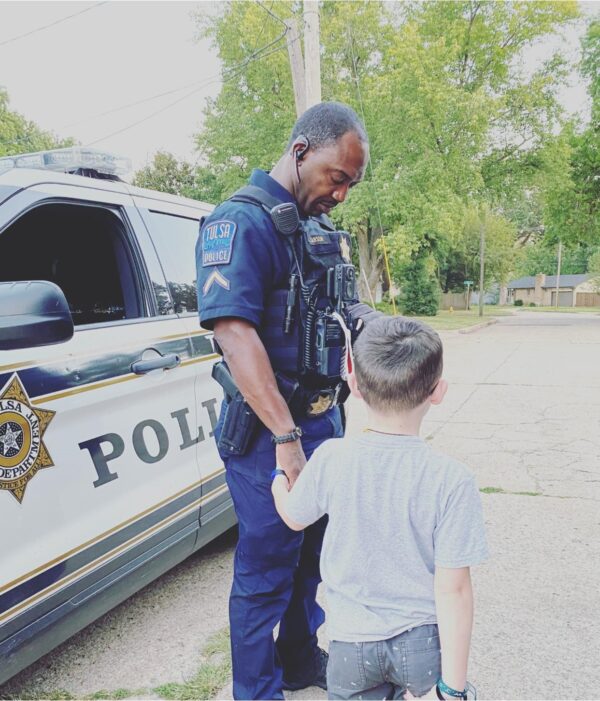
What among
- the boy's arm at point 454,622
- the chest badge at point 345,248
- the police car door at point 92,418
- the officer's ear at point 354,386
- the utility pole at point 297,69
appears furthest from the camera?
the utility pole at point 297,69

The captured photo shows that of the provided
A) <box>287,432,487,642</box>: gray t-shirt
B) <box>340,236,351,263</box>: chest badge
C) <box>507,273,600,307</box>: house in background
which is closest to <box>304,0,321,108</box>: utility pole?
<box>340,236,351,263</box>: chest badge

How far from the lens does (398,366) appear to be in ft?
3.85

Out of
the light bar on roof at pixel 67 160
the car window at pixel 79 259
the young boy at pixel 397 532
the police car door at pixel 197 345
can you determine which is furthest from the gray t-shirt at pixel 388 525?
the light bar on roof at pixel 67 160

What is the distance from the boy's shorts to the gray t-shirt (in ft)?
0.07

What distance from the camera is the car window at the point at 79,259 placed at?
7.56 feet

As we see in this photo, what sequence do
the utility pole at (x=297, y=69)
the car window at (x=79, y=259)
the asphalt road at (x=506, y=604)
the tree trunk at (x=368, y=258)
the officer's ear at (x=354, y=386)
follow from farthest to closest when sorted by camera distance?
the tree trunk at (x=368, y=258) < the utility pole at (x=297, y=69) < the car window at (x=79, y=259) < the asphalt road at (x=506, y=604) < the officer's ear at (x=354, y=386)

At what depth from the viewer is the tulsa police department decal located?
1478mm

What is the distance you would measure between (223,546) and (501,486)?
2.00m

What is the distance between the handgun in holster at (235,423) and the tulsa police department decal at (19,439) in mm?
505

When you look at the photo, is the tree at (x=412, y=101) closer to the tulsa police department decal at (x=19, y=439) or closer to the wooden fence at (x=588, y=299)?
the tulsa police department decal at (x=19, y=439)

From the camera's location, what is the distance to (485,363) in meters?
10.3

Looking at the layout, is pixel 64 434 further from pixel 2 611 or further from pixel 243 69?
pixel 243 69

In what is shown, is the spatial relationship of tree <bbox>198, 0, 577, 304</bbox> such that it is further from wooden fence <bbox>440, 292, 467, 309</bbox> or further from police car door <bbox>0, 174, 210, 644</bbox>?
wooden fence <bbox>440, 292, 467, 309</bbox>

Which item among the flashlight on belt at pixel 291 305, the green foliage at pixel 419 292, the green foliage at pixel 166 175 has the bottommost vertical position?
the green foliage at pixel 419 292
